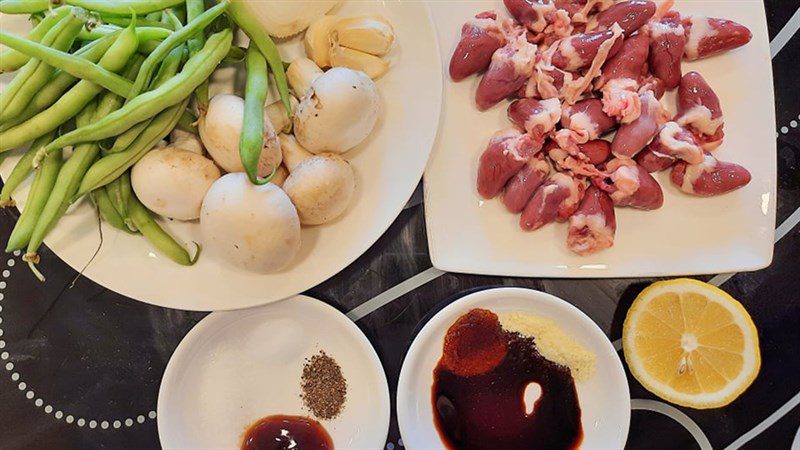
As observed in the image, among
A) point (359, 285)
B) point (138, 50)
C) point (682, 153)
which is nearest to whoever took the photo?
point (138, 50)

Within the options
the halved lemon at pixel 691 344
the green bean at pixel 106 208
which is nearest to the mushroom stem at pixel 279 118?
the green bean at pixel 106 208

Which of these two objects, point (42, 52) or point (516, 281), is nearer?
point (42, 52)

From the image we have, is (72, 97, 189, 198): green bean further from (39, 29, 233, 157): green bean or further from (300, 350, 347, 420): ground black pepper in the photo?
(300, 350, 347, 420): ground black pepper

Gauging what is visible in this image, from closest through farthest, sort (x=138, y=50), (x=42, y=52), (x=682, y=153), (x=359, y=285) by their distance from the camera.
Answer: (x=42, y=52) → (x=138, y=50) → (x=682, y=153) → (x=359, y=285)

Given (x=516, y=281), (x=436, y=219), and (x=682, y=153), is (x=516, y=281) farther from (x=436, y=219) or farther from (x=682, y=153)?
(x=682, y=153)

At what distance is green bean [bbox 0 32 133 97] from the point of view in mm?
1448

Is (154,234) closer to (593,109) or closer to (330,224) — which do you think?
(330,224)

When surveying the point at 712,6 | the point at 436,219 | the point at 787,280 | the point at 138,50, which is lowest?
the point at 787,280

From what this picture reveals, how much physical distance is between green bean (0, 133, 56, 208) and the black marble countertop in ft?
0.87

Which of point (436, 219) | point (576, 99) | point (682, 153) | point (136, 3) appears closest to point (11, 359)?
point (136, 3)

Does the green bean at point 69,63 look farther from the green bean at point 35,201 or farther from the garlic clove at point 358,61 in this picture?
the garlic clove at point 358,61

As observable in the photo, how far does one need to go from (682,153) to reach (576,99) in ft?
1.09

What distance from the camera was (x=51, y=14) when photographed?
4.91 ft

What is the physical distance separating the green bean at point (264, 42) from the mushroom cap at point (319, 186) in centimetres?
16
